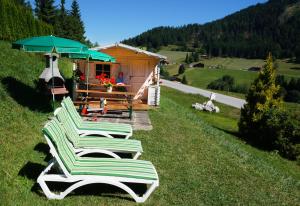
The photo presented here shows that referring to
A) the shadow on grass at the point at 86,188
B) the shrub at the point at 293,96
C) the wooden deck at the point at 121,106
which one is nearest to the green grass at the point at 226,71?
the shrub at the point at 293,96

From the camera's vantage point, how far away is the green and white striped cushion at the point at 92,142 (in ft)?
24.4

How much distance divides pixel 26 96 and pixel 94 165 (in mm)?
7305

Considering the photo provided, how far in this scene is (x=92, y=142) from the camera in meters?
7.76

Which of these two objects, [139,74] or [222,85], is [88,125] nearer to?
[139,74]

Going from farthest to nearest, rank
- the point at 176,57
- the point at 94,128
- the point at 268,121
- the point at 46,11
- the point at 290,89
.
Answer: the point at 176,57 < the point at 290,89 < the point at 46,11 < the point at 268,121 < the point at 94,128

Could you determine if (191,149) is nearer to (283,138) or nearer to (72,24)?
(283,138)

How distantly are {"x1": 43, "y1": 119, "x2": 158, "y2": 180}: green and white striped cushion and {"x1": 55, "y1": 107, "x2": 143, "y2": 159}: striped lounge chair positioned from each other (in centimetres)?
84

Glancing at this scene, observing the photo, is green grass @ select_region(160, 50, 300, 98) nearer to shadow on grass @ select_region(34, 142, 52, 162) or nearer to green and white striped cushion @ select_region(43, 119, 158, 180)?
shadow on grass @ select_region(34, 142, 52, 162)

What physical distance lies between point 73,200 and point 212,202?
2.53 meters

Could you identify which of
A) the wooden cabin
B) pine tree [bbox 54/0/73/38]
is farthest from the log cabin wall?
pine tree [bbox 54/0/73/38]

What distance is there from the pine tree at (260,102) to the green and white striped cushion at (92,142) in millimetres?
12577

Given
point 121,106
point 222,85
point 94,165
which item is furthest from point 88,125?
point 222,85

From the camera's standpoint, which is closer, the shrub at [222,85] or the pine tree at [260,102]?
the pine tree at [260,102]

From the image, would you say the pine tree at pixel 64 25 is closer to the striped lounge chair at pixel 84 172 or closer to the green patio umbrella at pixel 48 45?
the green patio umbrella at pixel 48 45
